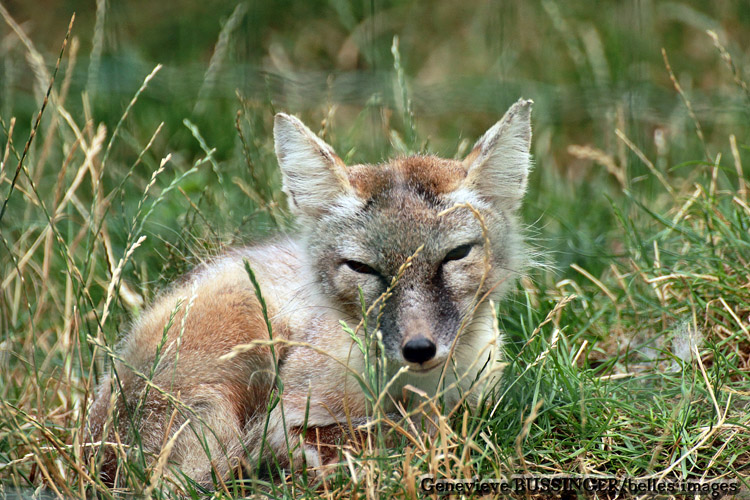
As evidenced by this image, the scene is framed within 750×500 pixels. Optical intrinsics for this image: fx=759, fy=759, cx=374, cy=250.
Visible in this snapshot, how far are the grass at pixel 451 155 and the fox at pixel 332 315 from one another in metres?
0.21

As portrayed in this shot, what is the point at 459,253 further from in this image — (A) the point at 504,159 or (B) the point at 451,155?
(B) the point at 451,155

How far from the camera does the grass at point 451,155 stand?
3.37m

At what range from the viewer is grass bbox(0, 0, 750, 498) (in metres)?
3.37

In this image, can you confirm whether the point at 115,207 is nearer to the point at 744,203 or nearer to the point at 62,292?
the point at 62,292

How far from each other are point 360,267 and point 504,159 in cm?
92

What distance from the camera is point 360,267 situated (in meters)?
3.56

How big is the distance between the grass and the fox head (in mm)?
396

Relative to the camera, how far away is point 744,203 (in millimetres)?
4520

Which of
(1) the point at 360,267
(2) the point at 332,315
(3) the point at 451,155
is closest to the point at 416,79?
(3) the point at 451,155

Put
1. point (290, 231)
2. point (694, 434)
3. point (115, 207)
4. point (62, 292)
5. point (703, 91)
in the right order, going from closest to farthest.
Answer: point (694, 434) < point (290, 231) < point (62, 292) < point (115, 207) < point (703, 91)

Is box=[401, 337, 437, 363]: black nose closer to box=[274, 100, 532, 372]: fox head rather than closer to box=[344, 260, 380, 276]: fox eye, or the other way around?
box=[274, 100, 532, 372]: fox head

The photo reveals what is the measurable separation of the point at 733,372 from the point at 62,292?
4.35 metres

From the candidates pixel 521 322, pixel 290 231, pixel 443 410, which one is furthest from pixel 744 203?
pixel 290 231

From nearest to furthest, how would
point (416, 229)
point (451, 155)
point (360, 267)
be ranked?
point (416, 229)
point (360, 267)
point (451, 155)
